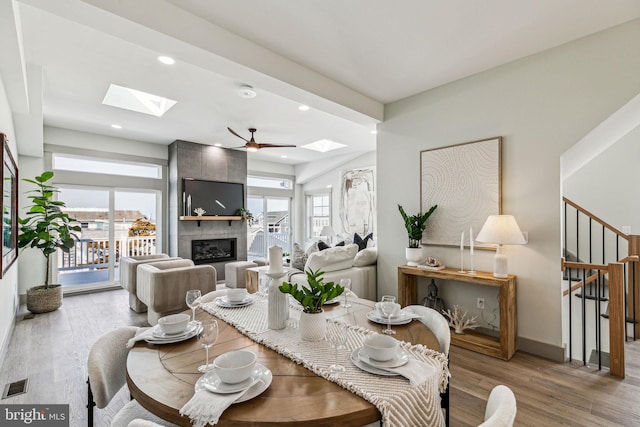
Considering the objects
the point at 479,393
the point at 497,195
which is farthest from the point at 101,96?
the point at 479,393

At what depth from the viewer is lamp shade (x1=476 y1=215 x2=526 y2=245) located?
103 inches

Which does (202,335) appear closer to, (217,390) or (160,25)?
(217,390)

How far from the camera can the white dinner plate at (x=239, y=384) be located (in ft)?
3.23

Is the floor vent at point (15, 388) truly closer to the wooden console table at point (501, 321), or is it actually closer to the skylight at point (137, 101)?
the skylight at point (137, 101)

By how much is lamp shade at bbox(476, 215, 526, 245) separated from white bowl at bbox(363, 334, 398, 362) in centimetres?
191

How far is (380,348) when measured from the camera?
3.84 ft

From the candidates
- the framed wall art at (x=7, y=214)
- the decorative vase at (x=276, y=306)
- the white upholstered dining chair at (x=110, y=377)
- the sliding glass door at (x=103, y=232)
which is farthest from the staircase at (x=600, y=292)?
the sliding glass door at (x=103, y=232)

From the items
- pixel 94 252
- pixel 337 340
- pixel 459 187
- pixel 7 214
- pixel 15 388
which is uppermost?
pixel 459 187

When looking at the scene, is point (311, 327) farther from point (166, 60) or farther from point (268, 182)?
point (268, 182)

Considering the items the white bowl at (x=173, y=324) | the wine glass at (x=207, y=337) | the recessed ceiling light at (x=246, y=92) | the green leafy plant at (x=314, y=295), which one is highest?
the recessed ceiling light at (x=246, y=92)

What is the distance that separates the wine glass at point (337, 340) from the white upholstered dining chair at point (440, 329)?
49 centimetres

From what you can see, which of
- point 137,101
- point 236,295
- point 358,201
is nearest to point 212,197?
point 137,101

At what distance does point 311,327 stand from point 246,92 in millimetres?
2984

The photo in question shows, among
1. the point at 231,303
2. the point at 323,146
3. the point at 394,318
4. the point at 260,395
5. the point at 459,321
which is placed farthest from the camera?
the point at 323,146
